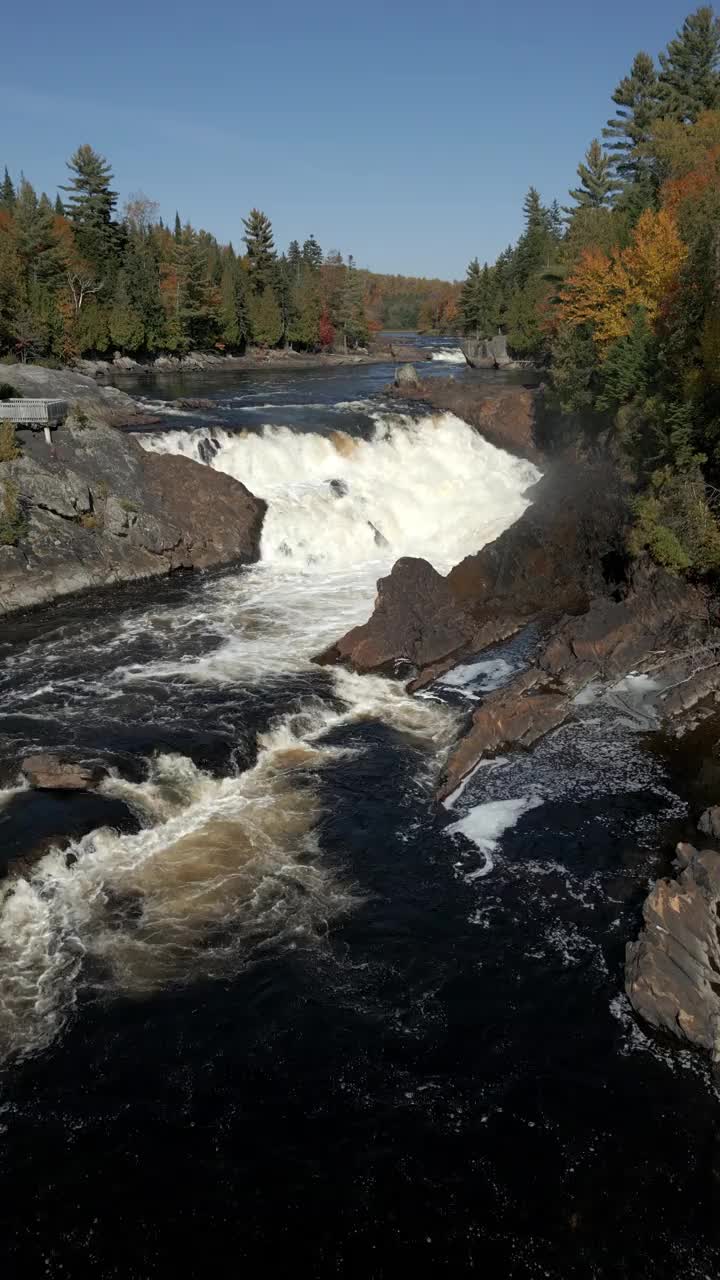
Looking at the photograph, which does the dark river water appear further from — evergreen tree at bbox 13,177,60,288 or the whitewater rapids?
evergreen tree at bbox 13,177,60,288

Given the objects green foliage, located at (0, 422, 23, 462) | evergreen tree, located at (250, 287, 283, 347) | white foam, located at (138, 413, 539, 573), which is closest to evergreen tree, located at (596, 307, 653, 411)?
white foam, located at (138, 413, 539, 573)

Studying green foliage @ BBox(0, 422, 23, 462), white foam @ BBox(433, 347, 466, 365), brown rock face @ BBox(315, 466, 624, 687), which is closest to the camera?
brown rock face @ BBox(315, 466, 624, 687)

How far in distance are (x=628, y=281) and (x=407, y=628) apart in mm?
29030

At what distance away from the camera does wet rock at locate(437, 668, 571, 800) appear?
64.1ft

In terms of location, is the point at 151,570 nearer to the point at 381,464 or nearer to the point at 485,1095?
the point at 381,464

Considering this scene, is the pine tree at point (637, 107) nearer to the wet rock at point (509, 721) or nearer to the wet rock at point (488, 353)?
the wet rock at point (488, 353)

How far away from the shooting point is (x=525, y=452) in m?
45.3

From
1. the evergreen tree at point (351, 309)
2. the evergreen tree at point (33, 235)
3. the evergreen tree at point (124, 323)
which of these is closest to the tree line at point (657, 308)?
the evergreen tree at point (351, 309)

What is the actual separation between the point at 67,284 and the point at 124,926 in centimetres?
7137

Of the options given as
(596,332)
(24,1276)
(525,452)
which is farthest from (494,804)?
(596,332)

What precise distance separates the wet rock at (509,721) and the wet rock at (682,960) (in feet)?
19.7

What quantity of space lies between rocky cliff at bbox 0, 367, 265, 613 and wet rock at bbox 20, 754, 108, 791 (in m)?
11.6

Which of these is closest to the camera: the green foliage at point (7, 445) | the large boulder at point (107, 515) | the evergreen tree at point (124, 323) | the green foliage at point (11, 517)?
the green foliage at point (11, 517)

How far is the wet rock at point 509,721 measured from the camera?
769 inches
